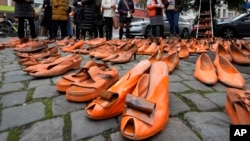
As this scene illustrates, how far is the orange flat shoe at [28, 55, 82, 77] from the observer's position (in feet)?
9.37

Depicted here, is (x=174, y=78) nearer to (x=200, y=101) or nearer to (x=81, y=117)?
(x=200, y=101)

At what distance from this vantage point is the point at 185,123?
5.75 ft

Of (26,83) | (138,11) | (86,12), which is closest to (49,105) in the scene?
(26,83)

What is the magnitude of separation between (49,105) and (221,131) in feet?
4.06

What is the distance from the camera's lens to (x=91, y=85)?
6.85 ft

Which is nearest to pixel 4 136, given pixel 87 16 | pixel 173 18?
pixel 87 16

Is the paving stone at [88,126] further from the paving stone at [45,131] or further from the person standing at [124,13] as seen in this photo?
the person standing at [124,13]

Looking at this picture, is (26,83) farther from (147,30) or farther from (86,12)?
(147,30)

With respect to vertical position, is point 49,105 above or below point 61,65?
below

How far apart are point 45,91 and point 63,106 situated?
450 millimetres

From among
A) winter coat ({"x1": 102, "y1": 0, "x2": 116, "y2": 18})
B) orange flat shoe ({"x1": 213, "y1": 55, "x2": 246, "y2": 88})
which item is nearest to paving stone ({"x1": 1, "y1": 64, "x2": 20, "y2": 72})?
orange flat shoe ({"x1": 213, "y1": 55, "x2": 246, "y2": 88})

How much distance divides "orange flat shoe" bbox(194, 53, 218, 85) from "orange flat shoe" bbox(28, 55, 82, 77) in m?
1.33

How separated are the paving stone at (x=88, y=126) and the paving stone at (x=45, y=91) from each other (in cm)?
60

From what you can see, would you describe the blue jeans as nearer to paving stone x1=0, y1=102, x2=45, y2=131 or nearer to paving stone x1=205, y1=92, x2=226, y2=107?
paving stone x1=205, y1=92, x2=226, y2=107
